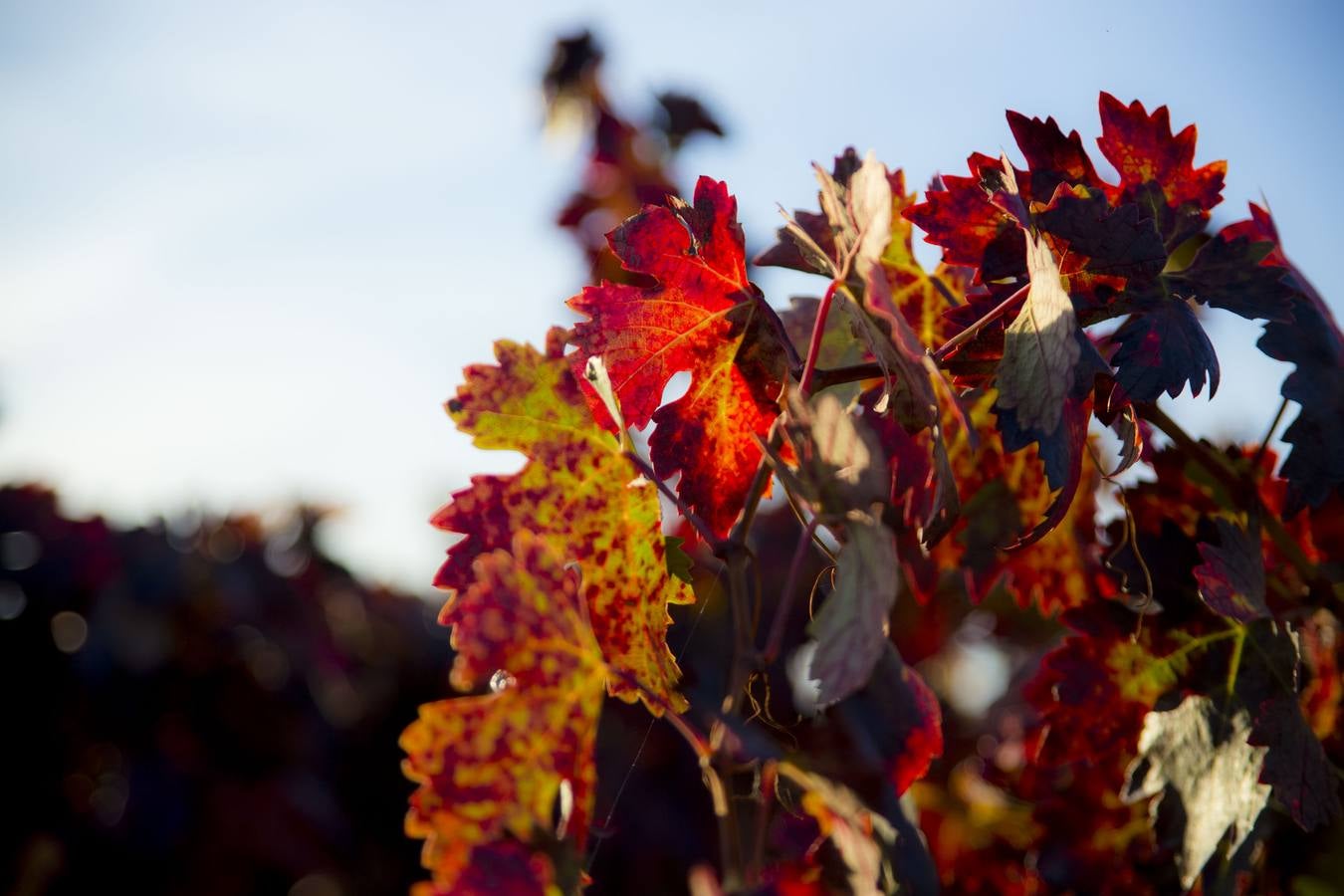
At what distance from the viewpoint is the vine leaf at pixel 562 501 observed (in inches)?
27.3

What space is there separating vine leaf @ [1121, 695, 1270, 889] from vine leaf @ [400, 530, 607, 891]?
49 cm

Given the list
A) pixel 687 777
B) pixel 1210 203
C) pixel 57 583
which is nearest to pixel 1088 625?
pixel 1210 203

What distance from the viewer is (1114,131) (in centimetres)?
77

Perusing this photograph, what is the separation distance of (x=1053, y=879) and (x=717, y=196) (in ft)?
2.34

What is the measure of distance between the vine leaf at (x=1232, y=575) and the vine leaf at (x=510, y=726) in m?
0.45

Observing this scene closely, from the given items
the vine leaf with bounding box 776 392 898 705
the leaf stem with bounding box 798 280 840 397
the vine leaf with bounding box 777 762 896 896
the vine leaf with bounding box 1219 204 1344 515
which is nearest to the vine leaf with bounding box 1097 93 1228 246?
the vine leaf with bounding box 1219 204 1344 515

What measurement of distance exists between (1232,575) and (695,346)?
0.42m

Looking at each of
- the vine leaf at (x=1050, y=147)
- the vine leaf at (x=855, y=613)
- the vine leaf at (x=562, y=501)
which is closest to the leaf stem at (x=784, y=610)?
the vine leaf at (x=855, y=613)

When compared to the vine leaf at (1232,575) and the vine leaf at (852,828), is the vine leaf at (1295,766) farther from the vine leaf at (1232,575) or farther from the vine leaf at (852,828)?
the vine leaf at (852,828)

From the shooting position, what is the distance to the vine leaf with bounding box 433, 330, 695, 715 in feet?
2.28

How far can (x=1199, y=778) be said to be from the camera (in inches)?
32.0

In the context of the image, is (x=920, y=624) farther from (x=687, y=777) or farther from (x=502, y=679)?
(x=502, y=679)

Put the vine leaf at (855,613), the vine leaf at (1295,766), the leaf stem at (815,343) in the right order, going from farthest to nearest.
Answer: the vine leaf at (1295,766)
the leaf stem at (815,343)
the vine leaf at (855,613)

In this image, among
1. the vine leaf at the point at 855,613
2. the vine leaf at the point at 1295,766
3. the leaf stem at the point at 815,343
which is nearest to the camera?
the vine leaf at the point at 855,613
